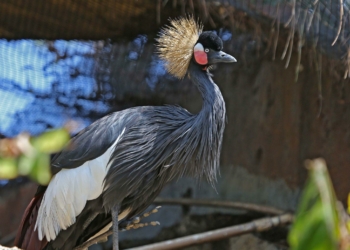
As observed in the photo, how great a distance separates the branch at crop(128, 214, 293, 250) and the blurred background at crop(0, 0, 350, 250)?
174 millimetres

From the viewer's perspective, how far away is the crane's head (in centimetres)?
251

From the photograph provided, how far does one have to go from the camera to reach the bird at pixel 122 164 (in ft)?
7.73

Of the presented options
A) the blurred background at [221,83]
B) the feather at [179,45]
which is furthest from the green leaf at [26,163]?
the blurred background at [221,83]

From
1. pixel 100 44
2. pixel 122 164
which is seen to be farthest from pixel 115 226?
pixel 100 44

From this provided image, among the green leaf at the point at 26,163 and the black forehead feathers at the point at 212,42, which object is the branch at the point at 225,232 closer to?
the black forehead feathers at the point at 212,42

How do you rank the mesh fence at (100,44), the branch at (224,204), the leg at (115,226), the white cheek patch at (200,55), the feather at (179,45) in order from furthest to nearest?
the branch at (224,204) < the mesh fence at (100,44) < the feather at (179,45) < the white cheek patch at (200,55) < the leg at (115,226)

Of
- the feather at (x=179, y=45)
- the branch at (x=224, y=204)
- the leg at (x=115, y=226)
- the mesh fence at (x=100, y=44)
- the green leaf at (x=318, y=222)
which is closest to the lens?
the green leaf at (x=318, y=222)

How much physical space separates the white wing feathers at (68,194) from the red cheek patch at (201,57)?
49cm

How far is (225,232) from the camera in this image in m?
3.42

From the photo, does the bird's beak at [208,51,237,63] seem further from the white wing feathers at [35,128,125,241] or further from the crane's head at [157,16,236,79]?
the white wing feathers at [35,128,125,241]

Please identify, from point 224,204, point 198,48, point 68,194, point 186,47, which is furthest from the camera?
point 224,204

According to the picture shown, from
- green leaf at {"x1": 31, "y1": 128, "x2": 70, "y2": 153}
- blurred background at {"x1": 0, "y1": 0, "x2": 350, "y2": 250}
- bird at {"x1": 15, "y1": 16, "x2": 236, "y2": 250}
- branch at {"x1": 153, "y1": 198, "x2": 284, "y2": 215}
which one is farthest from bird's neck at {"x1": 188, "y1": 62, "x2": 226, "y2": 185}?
green leaf at {"x1": 31, "y1": 128, "x2": 70, "y2": 153}

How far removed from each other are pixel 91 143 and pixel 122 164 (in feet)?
0.54

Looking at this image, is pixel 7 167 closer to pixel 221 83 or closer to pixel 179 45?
pixel 179 45
